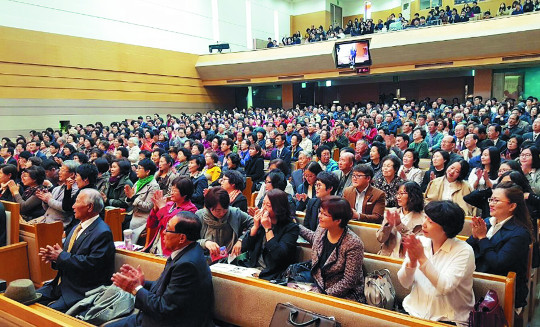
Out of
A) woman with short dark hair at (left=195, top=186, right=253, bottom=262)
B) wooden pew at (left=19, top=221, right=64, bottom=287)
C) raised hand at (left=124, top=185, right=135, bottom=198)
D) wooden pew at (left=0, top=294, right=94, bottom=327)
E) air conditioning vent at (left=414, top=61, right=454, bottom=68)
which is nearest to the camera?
wooden pew at (left=0, top=294, right=94, bottom=327)

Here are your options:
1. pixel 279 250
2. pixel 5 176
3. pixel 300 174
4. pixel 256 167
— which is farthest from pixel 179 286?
pixel 256 167

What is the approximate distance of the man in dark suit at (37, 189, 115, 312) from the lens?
2.45 metres

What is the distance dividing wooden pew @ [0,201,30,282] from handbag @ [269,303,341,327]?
8.16ft

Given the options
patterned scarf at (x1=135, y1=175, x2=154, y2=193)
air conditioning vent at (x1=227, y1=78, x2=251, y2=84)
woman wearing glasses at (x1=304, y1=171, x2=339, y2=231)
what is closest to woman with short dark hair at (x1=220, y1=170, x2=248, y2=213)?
woman wearing glasses at (x1=304, y1=171, x2=339, y2=231)

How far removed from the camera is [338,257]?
7.28 ft

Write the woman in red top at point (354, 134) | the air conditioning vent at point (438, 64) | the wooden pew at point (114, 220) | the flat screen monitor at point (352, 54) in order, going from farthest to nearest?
1. the flat screen monitor at point (352, 54)
2. the air conditioning vent at point (438, 64)
3. the woman in red top at point (354, 134)
4. the wooden pew at point (114, 220)

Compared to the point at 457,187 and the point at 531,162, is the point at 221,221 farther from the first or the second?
the point at 531,162

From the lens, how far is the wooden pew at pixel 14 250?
10.3 feet

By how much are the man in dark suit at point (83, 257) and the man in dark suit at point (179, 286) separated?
1.80ft

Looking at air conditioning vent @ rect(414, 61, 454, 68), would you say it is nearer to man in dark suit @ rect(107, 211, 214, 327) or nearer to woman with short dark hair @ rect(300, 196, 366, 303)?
woman with short dark hair @ rect(300, 196, 366, 303)

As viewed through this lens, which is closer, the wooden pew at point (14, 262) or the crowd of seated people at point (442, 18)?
the wooden pew at point (14, 262)

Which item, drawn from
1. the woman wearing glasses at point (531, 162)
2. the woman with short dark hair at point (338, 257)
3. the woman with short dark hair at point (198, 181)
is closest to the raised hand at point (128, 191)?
the woman with short dark hair at point (198, 181)

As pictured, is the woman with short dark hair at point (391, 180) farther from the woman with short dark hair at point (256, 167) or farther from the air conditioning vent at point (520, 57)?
the air conditioning vent at point (520, 57)

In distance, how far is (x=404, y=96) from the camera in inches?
683
